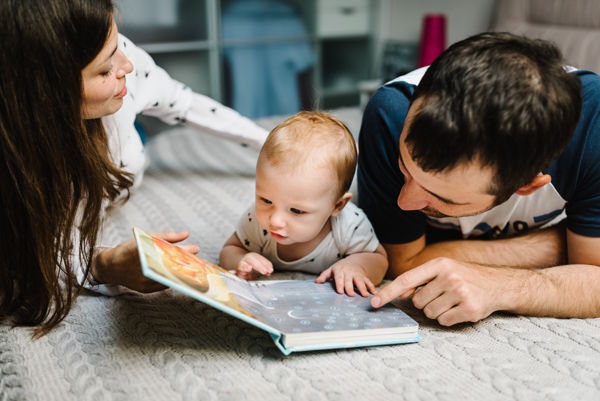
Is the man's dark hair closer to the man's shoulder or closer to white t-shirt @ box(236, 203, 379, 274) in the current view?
the man's shoulder

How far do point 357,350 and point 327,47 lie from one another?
2.88 meters

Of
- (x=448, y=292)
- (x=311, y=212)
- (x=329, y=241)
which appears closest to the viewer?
(x=448, y=292)

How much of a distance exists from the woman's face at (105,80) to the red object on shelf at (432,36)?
7.08 ft

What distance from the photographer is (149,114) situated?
5.21 ft

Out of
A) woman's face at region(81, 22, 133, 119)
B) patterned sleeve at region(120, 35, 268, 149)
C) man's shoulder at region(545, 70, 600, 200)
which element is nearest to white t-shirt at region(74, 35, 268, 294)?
patterned sleeve at region(120, 35, 268, 149)

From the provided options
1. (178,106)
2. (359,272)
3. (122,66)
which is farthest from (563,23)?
(122,66)

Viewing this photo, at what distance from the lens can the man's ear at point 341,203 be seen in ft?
3.37

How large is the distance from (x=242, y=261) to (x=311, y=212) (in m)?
0.15

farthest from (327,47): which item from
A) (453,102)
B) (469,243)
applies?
(453,102)

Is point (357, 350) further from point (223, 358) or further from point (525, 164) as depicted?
point (525, 164)

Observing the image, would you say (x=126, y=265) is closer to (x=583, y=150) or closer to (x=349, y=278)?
(x=349, y=278)

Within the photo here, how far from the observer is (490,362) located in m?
0.79

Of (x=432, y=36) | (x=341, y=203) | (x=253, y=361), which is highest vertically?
(x=432, y=36)

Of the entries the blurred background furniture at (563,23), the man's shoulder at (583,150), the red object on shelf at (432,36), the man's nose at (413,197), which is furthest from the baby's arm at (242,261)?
the red object on shelf at (432,36)
